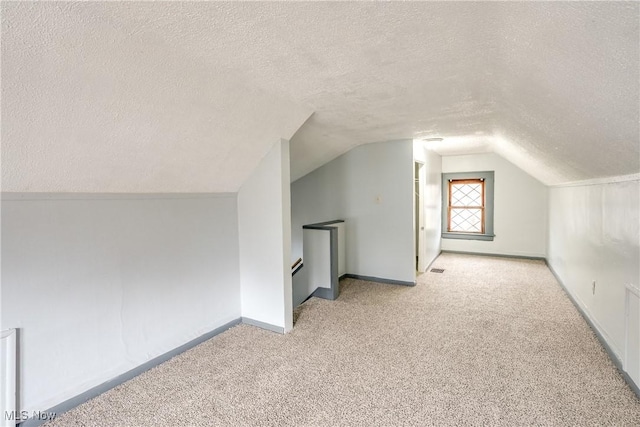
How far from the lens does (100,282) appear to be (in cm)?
198

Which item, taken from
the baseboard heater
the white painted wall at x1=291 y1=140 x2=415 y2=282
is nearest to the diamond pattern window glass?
the white painted wall at x1=291 y1=140 x2=415 y2=282

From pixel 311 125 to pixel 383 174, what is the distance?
5.13 feet

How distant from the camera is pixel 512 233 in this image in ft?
18.7

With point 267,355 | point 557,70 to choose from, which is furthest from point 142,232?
point 557,70

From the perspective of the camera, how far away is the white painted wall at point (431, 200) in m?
4.76

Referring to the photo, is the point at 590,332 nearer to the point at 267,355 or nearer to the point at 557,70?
the point at 557,70

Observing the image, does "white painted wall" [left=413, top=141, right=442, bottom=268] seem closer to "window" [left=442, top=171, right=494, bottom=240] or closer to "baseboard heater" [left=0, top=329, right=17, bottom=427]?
"window" [left=442, top=171, right=494, bottom=240]

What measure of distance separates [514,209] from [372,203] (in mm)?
3174

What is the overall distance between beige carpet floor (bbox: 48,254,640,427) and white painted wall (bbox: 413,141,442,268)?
1915mm

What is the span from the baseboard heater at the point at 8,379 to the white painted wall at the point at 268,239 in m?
1.66

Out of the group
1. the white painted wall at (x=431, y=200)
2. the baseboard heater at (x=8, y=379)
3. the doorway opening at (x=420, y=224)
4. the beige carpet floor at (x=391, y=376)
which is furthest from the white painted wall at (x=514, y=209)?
the baseboard heater at (x=8, y=379)

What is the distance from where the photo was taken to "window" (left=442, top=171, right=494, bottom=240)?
5.88m

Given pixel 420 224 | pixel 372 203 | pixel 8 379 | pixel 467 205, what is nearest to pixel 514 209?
pixel 467 205

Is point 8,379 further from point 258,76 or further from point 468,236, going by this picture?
point 468,236
